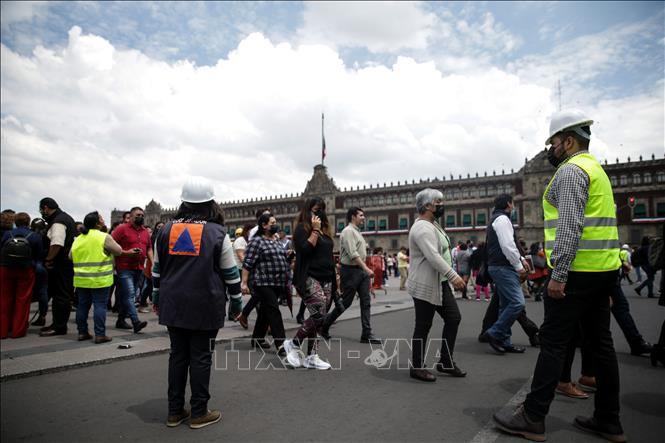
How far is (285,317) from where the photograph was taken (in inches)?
325

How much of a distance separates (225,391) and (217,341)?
216cm

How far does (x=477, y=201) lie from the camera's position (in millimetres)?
53031

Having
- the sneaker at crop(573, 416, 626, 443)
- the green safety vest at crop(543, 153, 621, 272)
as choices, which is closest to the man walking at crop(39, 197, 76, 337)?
the green safety vest at crop(543, 153, 621, 272)

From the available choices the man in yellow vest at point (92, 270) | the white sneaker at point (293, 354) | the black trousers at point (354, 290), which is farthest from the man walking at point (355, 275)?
the man in yellow vest at point (92, 270)

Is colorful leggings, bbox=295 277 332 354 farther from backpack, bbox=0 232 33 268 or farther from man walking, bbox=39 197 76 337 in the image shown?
backpack, bbox=0 232 33 268

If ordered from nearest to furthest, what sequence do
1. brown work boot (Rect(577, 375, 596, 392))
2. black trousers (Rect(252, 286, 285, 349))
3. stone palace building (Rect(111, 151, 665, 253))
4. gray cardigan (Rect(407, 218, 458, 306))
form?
brown work boot (Rect(577, 375, 596, 392)) → gray cardigan (Rect(407, 218, 458, 306)) → black trousers (Rect(252, 286, 285, 349)) → stone palace building (Rect(111, 151, 665, 253))

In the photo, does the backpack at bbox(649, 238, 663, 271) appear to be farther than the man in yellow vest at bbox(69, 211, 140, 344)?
No

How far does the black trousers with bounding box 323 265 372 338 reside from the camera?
227 inches

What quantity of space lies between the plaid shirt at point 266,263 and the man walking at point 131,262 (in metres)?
2.47

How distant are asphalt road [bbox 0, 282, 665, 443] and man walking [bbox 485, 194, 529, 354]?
252 mm

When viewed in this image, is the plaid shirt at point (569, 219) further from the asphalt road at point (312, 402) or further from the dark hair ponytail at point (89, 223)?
the dark hair ponytail at point (89, 223)

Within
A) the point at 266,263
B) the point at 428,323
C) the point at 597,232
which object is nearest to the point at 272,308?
the point at 266,263

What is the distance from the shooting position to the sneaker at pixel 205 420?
285 centimetres

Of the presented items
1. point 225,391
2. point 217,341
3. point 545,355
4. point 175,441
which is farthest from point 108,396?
point 545,355
